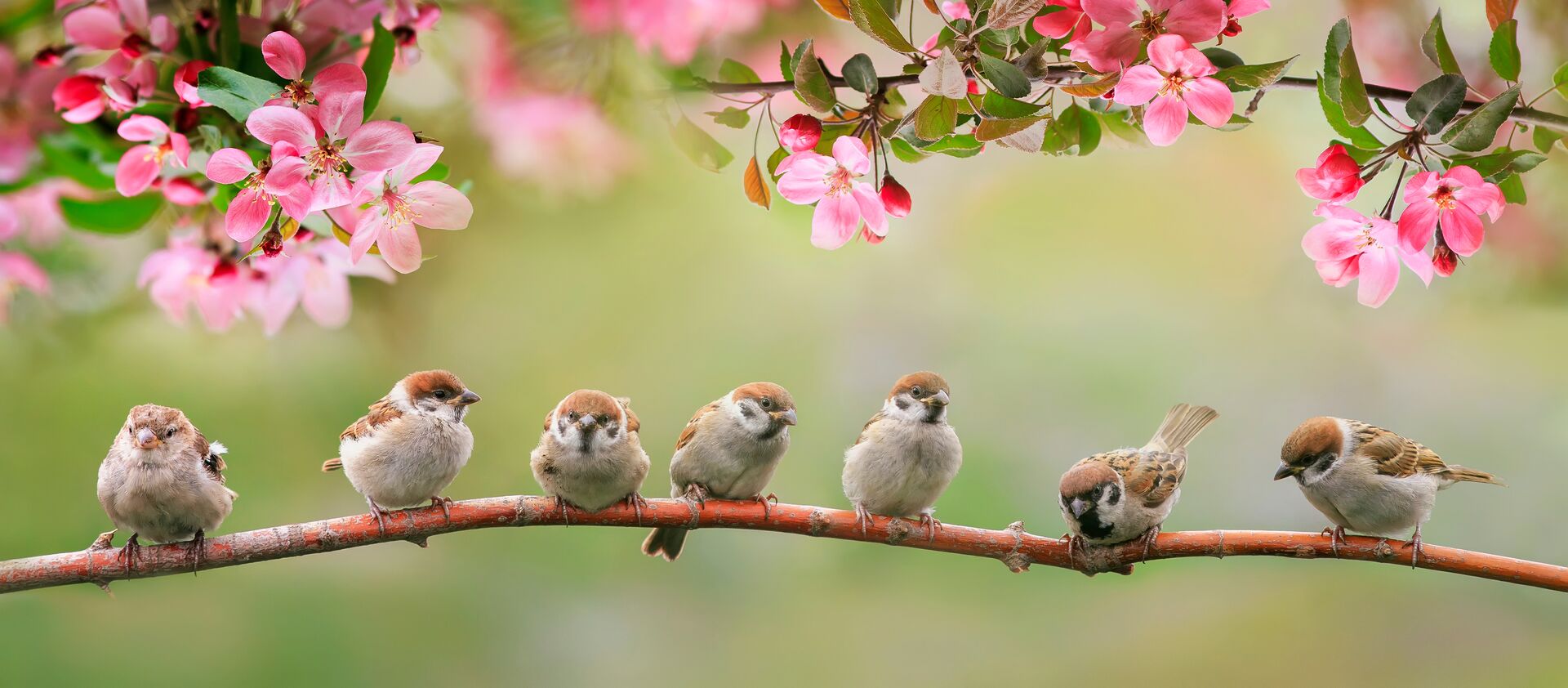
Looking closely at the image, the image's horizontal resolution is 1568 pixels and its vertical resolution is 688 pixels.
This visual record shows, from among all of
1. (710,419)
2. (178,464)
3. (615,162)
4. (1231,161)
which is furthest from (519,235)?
(1231,161)

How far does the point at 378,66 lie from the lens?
86cm

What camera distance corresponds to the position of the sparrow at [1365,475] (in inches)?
48.3

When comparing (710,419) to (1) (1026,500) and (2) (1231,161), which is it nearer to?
(1) (1026,500)

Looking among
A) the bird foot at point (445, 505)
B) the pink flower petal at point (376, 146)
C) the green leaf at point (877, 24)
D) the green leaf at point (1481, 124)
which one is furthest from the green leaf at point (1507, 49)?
the bird foot at point (445, 505)

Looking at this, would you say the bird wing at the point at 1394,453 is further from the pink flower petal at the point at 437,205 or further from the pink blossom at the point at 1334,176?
the pink flower petal at the point at 437,205

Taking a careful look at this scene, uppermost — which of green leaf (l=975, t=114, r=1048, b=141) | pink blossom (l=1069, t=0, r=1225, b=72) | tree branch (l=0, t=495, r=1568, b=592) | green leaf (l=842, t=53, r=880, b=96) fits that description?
pink blossom (l=1069, t=0, r=1225, b=72)

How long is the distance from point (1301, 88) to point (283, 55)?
2.42 feet

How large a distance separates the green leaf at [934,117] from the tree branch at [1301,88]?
0.07 ft

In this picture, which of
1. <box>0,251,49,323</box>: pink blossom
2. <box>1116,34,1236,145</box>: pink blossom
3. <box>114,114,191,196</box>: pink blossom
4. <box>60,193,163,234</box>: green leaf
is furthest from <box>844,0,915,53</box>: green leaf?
<box>0,251,49,323</box>: pink blossom

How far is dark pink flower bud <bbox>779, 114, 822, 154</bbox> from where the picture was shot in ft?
2.63

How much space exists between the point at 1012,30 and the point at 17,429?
206 centimetres

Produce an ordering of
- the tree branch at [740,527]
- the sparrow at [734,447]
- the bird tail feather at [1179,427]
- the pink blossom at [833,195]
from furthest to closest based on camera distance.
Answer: the bird tail feather at [1179,427], the sparrow at [734,447], the tree branch at [740,527], the pink blossom at [833,195]

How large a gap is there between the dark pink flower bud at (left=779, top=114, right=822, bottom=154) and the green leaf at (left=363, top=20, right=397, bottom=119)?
1.04ft

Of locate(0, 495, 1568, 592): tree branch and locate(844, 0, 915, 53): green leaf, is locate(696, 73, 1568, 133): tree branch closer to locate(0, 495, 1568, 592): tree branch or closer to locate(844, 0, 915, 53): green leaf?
locate(844, 0, 915, 53): green leaf
